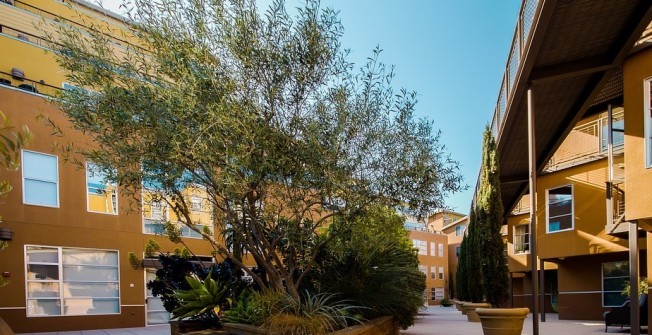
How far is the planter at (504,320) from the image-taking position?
6.55 meters

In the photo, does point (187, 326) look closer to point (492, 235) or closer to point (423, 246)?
point (492, 235)

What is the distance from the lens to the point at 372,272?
7.99 m

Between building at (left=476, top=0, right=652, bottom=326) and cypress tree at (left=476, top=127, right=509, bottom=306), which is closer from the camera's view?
building at (left=476, top=0, right=652, bottom=326)

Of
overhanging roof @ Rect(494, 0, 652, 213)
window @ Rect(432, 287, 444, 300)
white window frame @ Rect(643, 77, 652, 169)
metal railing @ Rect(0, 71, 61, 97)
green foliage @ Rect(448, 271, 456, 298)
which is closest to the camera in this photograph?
overhanging roof @ Rect(494, 0, 652, 213)

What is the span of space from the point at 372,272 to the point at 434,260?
43.4 m

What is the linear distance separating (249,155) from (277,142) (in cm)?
49

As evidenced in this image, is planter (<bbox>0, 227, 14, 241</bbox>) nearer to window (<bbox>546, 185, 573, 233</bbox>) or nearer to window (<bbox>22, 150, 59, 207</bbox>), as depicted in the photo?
window (<bbox>22, 150, 59, 207</bbox>)

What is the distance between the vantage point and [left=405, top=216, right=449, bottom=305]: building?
47031mm

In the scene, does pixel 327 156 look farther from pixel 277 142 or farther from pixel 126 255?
pixel 126 255

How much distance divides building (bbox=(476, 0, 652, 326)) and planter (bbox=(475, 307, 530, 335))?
136cm

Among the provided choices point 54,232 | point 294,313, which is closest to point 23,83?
point 54,232

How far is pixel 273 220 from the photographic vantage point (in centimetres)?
635

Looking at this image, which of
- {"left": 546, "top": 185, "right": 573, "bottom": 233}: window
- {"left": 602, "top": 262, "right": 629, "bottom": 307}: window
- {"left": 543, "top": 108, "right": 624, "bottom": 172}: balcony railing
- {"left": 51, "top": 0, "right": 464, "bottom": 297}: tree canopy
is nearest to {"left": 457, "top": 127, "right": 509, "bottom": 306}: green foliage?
{"left": 51, "top": 0, "right": 464, "bottom": 297}: tree canopy

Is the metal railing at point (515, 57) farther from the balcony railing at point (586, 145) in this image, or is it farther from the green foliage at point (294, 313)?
the green foliage at point (294, 313)
